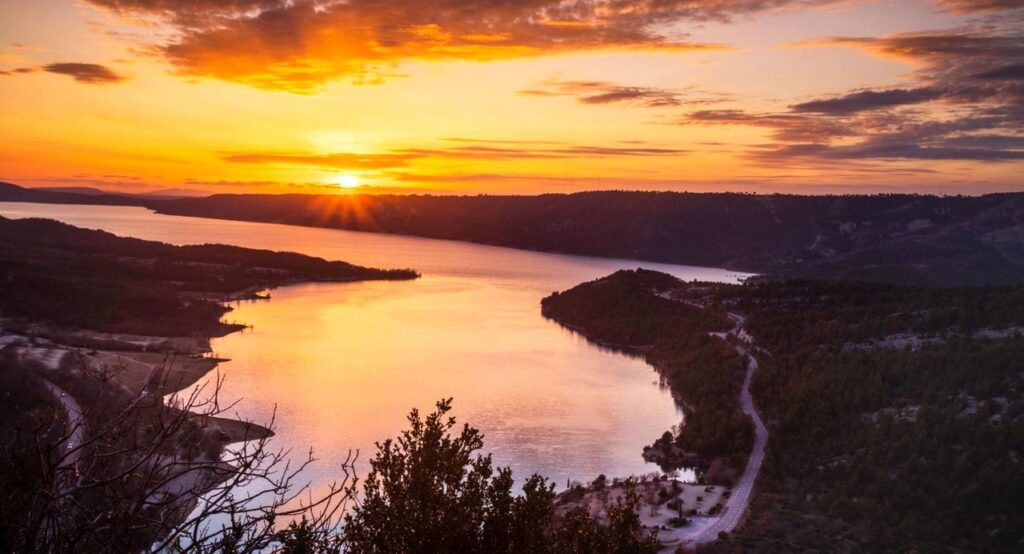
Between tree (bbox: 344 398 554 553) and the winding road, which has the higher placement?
tree (bbox: 344 398 554 553)

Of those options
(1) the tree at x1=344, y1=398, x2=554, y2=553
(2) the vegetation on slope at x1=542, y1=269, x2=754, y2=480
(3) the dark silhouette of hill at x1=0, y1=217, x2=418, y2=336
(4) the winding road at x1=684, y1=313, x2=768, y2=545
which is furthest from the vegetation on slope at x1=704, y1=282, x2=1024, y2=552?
(3) the dark silhouette of hill at x1=0, y1=217, x2=418, y2=336

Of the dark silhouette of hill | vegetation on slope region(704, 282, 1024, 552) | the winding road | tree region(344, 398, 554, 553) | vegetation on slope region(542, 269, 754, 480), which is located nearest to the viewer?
tree region(344, 398, 554, 553)

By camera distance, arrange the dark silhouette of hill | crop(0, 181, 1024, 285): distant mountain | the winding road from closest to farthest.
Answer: the winding road, the dark silhouette of hill, crop(0, 181, 1024, 285): distant mountain

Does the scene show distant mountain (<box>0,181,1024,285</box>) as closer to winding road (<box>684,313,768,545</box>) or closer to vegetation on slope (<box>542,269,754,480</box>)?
vegetation on slope (<box>542,269,754,480</box>)

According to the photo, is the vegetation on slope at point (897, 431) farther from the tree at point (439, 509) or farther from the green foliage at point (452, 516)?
the tree at point (439, 509)

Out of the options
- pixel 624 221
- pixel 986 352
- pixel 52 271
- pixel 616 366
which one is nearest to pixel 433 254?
pixel 624 221

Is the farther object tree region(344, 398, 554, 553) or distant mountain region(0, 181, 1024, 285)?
distant mountain region(0, 181, 1024, 285)

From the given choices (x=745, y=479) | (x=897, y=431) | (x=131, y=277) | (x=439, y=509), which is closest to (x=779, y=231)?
(x=131, y=277)

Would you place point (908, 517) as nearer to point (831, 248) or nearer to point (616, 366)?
point (616, 366)
